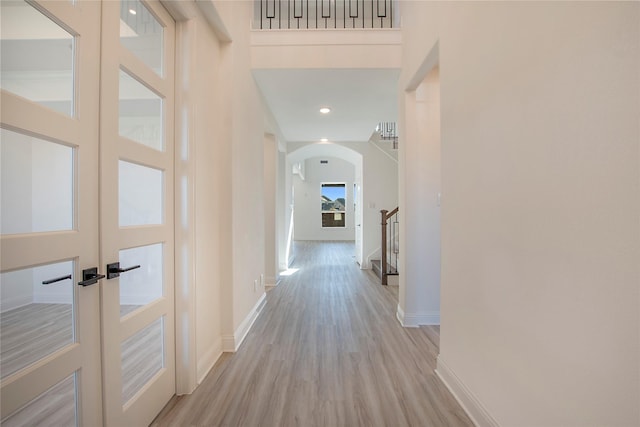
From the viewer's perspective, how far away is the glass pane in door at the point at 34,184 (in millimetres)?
890

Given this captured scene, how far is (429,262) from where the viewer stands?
9.82ft

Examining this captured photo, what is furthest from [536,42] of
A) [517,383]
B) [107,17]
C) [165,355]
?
[165,355]

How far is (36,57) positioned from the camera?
982 mm

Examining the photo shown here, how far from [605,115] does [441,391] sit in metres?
1.80

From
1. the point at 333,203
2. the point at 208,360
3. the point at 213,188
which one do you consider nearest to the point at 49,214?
the point at 213,188

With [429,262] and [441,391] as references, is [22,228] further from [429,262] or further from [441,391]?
[429,262]

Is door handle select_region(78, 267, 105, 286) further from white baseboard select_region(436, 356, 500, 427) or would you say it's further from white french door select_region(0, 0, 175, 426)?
white baseboard select_region(436, 356, 500, 427)

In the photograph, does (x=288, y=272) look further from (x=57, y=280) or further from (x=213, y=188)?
(x=57, y=280)

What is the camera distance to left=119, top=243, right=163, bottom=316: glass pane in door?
1391 millimetres

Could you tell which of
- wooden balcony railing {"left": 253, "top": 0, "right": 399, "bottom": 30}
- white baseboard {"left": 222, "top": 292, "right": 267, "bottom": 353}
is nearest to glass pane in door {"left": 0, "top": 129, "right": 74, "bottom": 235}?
white baseboard {"left": 222, "top": 292, "right": 267, "bottom": 353}

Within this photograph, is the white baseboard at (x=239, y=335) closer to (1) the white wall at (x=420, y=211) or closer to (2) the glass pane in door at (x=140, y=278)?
(2) the glass pane in door at (x=140, y=278)

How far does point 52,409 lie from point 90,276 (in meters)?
0.48

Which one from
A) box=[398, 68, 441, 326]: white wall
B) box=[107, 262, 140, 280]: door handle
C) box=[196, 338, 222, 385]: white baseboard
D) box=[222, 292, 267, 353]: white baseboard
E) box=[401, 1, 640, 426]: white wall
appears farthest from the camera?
box=[398, 68, 441, 326]: white wall

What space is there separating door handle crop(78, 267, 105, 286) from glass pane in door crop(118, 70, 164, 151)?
661mm
